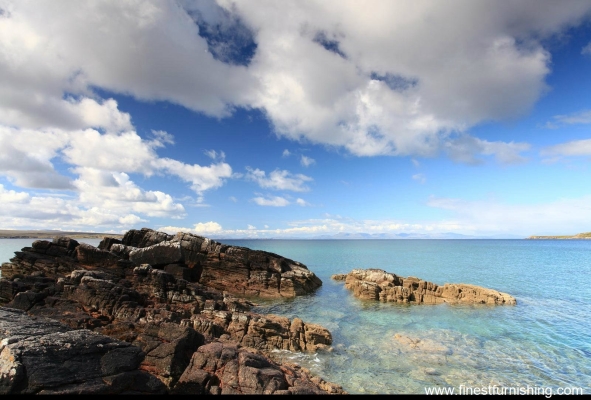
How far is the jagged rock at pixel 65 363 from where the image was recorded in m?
8.66

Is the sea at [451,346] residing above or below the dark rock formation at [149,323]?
below

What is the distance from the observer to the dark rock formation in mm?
9852

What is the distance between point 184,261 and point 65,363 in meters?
34.1

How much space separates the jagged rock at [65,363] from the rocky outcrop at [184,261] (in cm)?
2688

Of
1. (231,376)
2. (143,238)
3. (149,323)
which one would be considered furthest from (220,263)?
(231,376)

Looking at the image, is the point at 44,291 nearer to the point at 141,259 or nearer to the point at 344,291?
the point at 141,259

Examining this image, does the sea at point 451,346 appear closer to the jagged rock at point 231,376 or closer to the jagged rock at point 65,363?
the jagged rock at point 231,376

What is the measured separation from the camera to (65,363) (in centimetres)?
966

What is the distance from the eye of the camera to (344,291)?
4284 centimetres

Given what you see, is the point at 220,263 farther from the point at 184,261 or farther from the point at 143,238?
the point at 143,238

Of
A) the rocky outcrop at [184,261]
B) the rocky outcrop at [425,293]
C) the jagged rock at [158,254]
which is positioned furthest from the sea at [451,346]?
the jagged rock at [158,254]

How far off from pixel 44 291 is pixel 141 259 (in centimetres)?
1899

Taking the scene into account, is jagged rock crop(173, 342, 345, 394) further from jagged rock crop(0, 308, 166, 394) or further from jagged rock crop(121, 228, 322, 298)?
jagged rock crop(121, 228, 322, 298)

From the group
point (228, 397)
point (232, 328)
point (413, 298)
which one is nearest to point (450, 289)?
point (413, 298)
